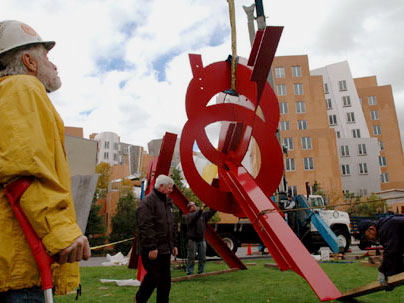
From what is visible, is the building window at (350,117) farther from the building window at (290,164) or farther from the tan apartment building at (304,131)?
the building window at (290,164)

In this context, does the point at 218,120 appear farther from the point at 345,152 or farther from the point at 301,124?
the point at 345,152

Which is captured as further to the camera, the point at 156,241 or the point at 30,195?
the point at 156,241

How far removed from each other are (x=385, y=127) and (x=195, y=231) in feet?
163

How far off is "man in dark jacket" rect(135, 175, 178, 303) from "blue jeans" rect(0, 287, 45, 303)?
2.54m

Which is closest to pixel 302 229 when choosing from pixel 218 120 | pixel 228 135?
pixel 228 135

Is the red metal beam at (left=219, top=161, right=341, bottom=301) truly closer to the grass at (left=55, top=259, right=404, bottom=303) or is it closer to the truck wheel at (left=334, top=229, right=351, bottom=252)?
the grass at (left=55, top=259, right=404, bottom=303)

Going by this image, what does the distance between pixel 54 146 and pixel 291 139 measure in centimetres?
4097

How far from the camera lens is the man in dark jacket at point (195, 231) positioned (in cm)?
812

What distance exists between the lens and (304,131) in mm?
41500

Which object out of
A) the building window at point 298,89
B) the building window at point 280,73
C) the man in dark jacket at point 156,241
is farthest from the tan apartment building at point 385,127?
the man in dark jacket at point 156,241

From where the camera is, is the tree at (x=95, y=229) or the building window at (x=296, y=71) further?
the building window at (x=296, y=71)

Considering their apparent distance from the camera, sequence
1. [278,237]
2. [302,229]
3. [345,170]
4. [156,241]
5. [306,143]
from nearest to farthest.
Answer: [156,241] < [278,237] < [302,229] < [306,143] < [345,170]

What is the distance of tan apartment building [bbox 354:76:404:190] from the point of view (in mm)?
48500

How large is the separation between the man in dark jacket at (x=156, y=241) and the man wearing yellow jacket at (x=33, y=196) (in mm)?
2459
